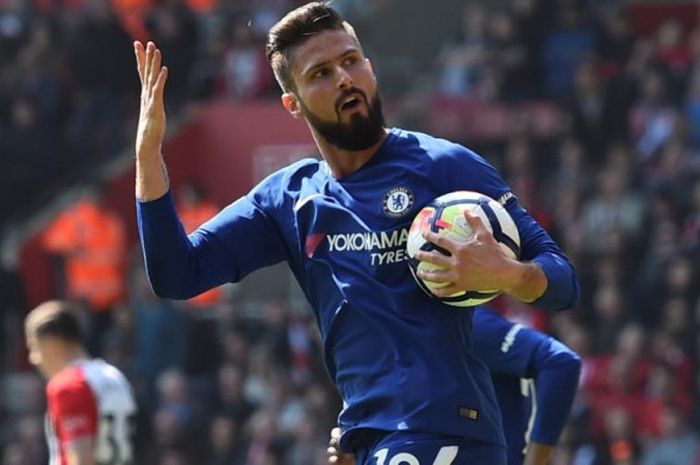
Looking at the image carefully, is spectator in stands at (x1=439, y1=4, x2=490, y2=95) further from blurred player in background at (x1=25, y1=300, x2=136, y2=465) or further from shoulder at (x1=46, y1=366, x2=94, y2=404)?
shoulder at (x1=46, y1=366, x2=94, y2=404)

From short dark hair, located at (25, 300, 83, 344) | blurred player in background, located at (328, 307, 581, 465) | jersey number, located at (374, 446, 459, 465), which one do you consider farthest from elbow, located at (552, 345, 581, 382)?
short dark hair, located at (25, 300, 83, 344)

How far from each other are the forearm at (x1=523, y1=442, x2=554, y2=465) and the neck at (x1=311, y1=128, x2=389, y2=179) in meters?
1.73

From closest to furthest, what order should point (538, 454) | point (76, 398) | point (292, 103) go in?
point (292, 103)
point (538, 454)
point (76, 398)

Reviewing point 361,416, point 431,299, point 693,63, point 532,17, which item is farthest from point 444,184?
point 532,17

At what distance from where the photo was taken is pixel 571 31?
1639 centimetres

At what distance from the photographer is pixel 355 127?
5.24 m

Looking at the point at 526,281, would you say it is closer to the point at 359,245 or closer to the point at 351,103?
the point at 359,245

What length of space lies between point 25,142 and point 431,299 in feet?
41.5

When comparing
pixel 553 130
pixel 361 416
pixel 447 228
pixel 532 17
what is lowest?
pixel 361 416

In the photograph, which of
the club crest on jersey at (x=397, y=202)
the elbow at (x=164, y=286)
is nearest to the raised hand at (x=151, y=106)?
the elbow at (x=164, y=286)

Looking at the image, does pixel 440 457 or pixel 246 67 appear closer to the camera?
pixel 440 457

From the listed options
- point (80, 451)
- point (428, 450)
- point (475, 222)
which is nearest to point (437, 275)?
point (475, 222)

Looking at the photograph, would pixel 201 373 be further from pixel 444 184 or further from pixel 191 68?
pixel 444 184

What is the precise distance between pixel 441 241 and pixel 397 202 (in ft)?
1.39
